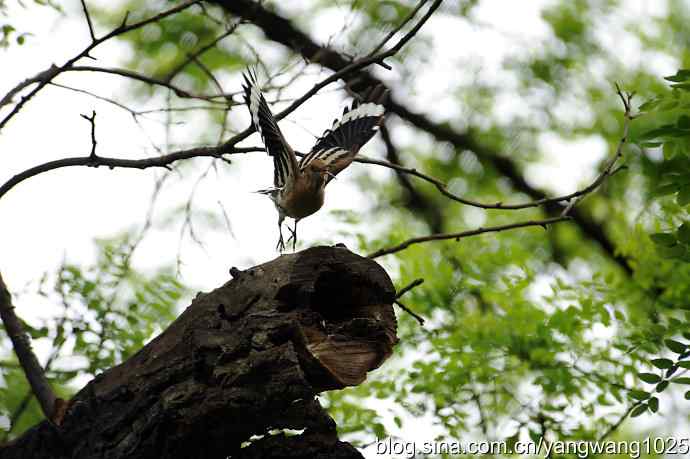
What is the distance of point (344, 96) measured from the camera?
4.33m

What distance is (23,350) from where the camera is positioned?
330 cm

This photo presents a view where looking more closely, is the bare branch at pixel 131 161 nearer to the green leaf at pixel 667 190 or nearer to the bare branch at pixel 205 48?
the bare branch at pixel 205 48

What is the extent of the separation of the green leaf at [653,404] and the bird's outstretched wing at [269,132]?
1.50 m

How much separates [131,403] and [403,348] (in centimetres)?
221

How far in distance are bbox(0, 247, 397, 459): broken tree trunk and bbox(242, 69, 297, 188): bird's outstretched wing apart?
55 cm

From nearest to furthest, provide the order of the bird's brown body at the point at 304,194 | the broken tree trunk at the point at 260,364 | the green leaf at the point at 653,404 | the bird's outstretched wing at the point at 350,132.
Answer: the broken tree trunk at the point at 260,364 → the green leaf at the point at 653,404 → the bird's brown body at the point at 304,194 → the bird's outstretched wing at the point at 350,132

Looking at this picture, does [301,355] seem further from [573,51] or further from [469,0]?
[573,51]

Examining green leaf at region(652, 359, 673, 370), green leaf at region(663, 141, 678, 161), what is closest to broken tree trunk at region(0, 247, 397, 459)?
green leaf at region(652, 359, 673, 370)

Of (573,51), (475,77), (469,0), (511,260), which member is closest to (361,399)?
(511,260)

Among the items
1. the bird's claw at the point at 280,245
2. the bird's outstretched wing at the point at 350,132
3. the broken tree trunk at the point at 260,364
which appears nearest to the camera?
the broken tree trunk at the point at 260,364

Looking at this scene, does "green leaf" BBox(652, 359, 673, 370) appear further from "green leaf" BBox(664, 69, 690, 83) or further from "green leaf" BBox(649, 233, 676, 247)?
"green leaf" BBox(664, 69, 690, 83)

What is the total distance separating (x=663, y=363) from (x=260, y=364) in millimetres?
1409

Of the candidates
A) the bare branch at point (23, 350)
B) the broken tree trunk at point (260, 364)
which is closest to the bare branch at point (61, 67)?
the bare branch at point (23, 350)

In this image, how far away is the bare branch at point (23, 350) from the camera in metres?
3.20
